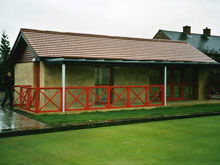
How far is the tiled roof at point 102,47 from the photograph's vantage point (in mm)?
14634

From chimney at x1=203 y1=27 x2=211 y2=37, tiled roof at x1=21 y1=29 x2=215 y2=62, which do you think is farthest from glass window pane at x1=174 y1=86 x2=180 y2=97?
chimney at x1=203 y1=27 x2=211 y2=37

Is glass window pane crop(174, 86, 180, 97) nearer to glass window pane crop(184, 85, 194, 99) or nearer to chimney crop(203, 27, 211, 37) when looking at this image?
glass window pane crop(184, 85, 194, 99)

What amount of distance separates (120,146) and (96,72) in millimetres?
8987

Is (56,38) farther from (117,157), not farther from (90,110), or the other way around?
(117,157)

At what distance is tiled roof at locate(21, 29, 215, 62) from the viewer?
14634 mm

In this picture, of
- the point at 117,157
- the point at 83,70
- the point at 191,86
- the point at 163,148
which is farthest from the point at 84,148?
the point at 191,86

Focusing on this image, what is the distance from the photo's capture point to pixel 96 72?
15.8m

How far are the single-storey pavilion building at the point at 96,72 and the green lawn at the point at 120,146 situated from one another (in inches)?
179

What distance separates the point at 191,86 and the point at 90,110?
8.70 m

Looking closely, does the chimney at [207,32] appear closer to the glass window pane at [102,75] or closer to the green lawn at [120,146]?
the glass window pane at [102,75]

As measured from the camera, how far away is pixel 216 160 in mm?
5848

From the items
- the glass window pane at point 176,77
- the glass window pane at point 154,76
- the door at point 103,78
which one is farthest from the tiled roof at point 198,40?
the door at point 103,78

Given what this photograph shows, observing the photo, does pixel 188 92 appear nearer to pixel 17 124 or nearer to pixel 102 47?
pixel 102 47

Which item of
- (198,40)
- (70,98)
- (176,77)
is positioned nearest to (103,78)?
(70,98)
